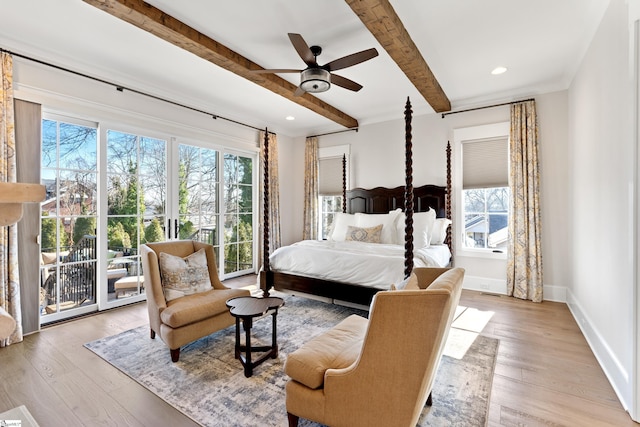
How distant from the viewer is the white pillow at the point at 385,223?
4426mm

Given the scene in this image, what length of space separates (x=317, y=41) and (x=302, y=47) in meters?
0.48

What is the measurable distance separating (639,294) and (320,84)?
2909mm

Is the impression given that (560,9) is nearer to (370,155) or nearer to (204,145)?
(370,155)

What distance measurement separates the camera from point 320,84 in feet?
10.2

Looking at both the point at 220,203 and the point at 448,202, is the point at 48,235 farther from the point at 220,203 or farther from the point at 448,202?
the point at 448,202

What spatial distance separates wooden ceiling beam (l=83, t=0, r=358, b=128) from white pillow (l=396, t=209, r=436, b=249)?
2.41 metres

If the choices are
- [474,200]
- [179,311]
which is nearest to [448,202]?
[474,200]

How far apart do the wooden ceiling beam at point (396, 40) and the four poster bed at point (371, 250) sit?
0.56 meters

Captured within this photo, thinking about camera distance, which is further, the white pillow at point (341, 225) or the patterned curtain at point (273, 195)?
the patterned curtain at point (273, 195)

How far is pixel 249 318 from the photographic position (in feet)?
7.60

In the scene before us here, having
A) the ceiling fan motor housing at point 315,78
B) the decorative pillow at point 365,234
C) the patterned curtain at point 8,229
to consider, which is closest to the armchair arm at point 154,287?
the patterned curtain at point 8,229

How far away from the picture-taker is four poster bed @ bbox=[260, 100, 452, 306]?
3.14 meters

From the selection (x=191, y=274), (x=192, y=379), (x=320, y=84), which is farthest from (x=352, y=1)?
(x=192, y=379)

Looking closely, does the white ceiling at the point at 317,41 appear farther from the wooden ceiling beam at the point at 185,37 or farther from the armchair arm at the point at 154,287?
the armchair arm at the point at 154,287
